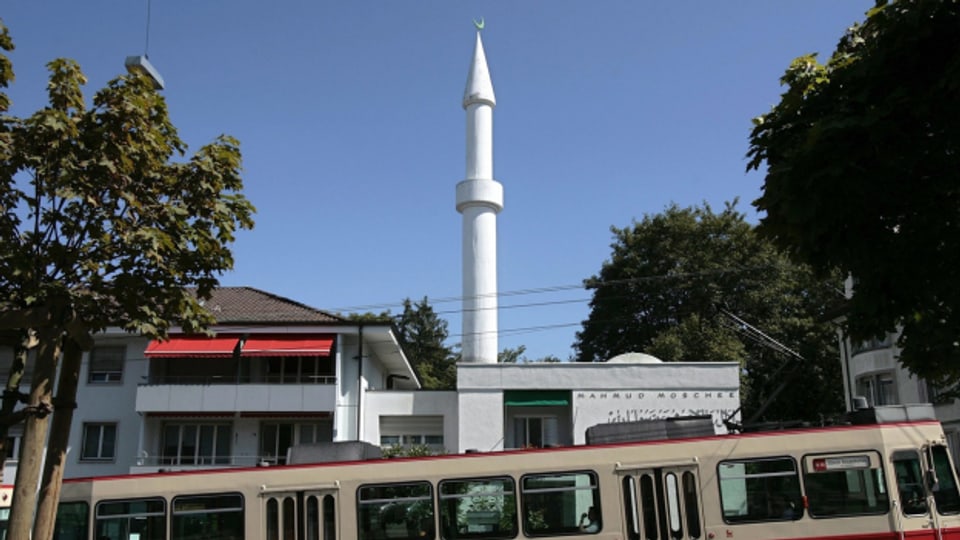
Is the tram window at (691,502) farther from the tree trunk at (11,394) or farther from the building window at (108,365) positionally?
the building window at (108,365)

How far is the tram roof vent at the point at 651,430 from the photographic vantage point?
571 inches

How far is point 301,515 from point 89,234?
5424mm

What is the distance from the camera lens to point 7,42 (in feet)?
39.4

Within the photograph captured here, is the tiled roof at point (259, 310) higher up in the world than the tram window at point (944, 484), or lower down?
higher up

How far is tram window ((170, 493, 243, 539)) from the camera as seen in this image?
14.0m

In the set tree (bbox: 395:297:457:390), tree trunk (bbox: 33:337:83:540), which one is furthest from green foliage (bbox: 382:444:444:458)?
tree (bbox: 395:297:457:390)

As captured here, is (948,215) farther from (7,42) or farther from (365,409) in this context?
(365,409)

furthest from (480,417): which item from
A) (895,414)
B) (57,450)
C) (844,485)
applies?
(57,450)

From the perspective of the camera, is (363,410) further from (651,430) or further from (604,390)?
(651,430)

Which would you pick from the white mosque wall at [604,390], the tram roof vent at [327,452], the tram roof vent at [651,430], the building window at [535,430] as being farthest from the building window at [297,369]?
the tram roof vent at [651,430]

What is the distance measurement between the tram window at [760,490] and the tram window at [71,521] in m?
9.93

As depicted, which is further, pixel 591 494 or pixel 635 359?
pixel 635 359

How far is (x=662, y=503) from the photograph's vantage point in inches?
532

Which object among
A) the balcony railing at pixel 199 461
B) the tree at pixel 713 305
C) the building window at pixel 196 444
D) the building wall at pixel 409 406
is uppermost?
the tree at pixel 713 305
